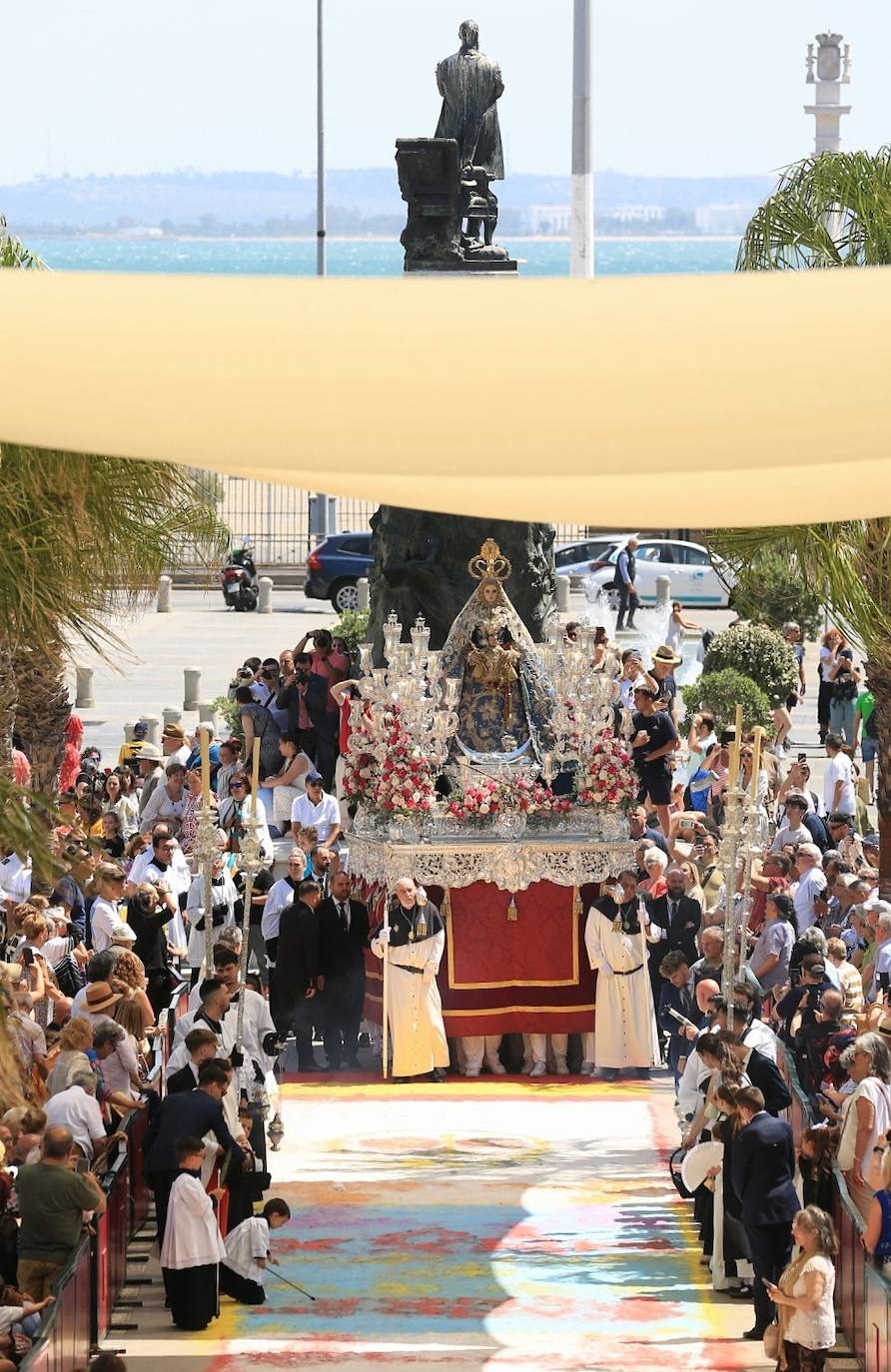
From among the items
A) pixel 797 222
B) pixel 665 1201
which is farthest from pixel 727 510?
pixel 797 222

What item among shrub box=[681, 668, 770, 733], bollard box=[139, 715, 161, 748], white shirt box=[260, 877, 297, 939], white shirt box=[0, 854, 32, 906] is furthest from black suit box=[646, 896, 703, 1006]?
bollard box=[139, 715, 161, 748]

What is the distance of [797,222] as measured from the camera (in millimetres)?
16625

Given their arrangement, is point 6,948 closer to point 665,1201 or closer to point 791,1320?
point 665,1201

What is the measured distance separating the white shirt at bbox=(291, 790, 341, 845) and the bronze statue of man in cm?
758

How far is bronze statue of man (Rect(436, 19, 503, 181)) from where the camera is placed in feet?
77.2

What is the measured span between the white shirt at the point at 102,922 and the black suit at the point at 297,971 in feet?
3.72

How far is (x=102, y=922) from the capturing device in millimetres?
15789

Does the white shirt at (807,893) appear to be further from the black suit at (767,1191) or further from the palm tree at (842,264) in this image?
the black suit at (767,1191)

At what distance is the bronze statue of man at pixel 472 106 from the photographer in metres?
23.5

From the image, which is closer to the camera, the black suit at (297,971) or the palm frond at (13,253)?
the black suit at (297,971)

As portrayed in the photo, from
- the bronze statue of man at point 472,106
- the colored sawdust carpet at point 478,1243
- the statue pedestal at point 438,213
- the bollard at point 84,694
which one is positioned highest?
the bronze statue of man at point 472,106

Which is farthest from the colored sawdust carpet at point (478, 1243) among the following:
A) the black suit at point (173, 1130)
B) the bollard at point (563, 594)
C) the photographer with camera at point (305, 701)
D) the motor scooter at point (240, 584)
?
the motor scooter at point (240, 584)

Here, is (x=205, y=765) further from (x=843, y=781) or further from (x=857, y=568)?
(x=843, y=781)

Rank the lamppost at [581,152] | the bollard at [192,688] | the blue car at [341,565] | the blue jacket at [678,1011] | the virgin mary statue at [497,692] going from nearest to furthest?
the blue jacket at [678,1011] → the virgin mary statue at [497,692] → the lamppost at [581,152] → the bollard at [192,688] → the blue car at [341,565]
